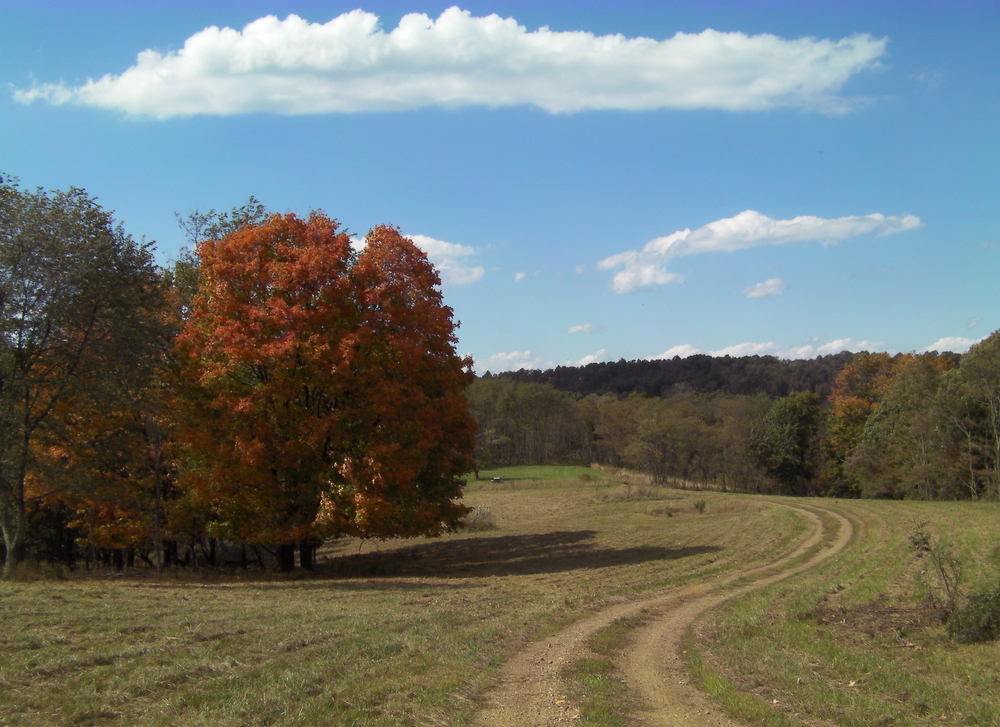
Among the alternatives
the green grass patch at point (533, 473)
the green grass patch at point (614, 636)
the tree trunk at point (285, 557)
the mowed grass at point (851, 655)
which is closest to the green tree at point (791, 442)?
the green grass patch at point (533, 473)

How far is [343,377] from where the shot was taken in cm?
2145

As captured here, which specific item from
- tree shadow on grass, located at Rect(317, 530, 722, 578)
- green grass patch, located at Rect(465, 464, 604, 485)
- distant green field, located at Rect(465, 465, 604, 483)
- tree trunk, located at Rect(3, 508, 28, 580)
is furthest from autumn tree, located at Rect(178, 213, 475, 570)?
distant green field, located at Rect(465, 465, 604, 483)

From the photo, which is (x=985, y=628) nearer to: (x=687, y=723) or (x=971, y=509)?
(x=687, y=723)

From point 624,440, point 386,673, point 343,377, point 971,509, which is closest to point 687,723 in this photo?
point 386,673

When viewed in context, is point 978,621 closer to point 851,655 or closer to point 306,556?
point 851,655

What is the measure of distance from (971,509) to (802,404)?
40.2m

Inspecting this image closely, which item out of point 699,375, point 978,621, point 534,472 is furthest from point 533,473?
point 699,375

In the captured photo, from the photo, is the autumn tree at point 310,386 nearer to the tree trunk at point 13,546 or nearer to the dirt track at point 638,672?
the tree trunk at point 13,546

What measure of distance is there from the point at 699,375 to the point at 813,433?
4192 inches

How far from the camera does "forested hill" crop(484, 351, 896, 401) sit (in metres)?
145

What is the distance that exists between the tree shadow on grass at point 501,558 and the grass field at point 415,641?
0.99ft

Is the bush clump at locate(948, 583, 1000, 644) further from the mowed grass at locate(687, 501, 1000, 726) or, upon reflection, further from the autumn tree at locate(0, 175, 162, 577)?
the autumn tree at locate(0, 175, 162, 577)

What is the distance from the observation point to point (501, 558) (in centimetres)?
2562

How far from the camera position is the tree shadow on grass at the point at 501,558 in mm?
21938
